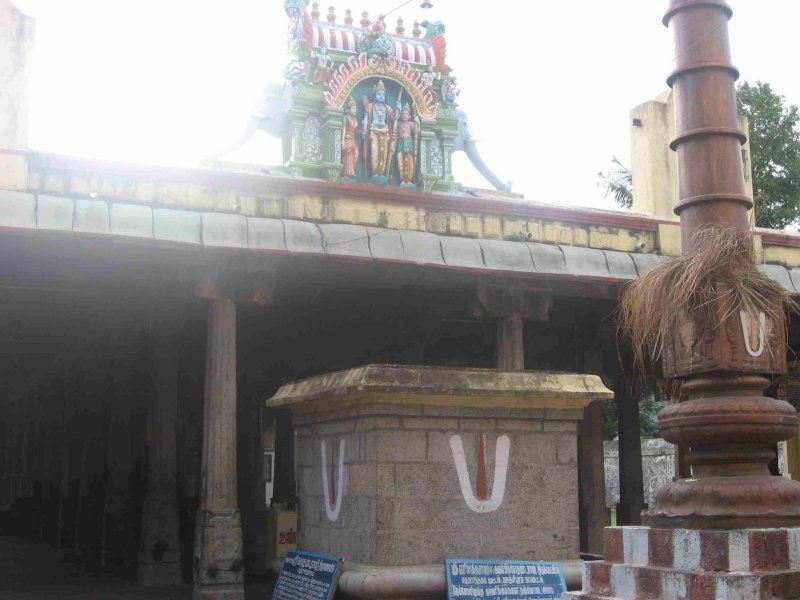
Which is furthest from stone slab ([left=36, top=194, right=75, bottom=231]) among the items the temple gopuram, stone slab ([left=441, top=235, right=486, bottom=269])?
stone slab ([left=441, top=235, right=486, bottom=269])

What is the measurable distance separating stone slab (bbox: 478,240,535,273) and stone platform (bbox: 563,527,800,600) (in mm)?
7274

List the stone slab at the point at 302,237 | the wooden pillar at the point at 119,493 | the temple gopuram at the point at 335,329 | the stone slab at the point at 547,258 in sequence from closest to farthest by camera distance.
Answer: the temple gopuram at the point at 335,329 < the stone slab at the point at 302,237 < the stone slab at the point at 547,258 < the wooden pillar at the point at 119,493

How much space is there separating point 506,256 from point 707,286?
7.28m

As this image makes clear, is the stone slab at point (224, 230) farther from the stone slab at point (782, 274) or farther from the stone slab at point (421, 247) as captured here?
the stone slab at point (782, 274)

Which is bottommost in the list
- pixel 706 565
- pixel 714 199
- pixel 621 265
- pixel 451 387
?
pixel 706 565

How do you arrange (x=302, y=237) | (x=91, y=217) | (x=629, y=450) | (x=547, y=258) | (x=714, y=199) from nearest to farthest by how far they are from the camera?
(x=714, y=199) < (x=91, y=217) < (x=302, y=237) < (x=547, y=258) < (x=629, y=450)

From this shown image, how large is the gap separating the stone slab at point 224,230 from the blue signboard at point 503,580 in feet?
19.0

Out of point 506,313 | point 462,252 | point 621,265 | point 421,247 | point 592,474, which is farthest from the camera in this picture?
point 592,474

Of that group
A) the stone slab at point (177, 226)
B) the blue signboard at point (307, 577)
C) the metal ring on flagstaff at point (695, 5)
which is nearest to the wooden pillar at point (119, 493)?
the stone slab at point (177, 226)


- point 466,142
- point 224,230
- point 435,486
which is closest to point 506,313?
point 224,230

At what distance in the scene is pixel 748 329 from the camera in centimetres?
505

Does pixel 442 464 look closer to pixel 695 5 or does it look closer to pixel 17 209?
pixel 695 5

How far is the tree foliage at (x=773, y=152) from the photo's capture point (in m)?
29.3

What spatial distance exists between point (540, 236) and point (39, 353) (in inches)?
434
